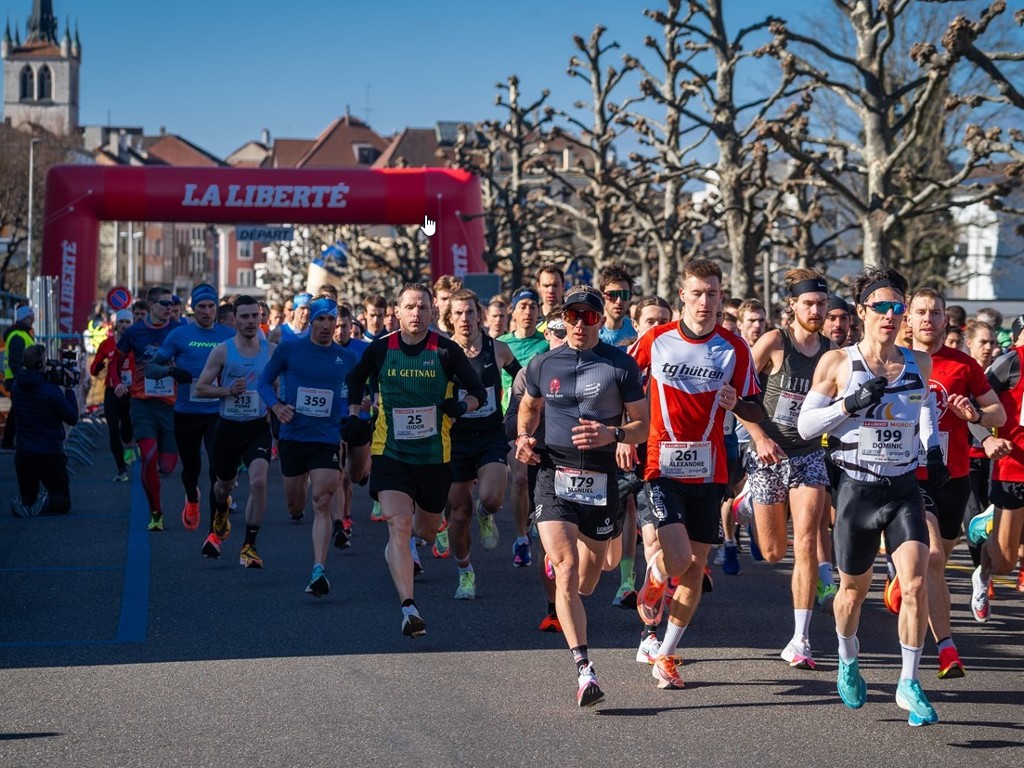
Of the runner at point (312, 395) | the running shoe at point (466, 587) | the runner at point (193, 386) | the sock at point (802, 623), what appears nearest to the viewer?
the sock at point (802, 623)

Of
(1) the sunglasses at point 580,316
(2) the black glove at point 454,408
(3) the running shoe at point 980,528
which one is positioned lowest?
(3) the running shoe at point 980,528

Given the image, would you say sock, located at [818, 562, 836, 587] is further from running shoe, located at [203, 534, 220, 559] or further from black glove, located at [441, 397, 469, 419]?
running shoe, located at [203, 534, 220, 559]

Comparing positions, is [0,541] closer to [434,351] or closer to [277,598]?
[277,598]

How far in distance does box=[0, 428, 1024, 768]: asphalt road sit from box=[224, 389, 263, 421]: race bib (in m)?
1.06

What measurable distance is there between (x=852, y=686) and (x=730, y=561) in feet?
14.9

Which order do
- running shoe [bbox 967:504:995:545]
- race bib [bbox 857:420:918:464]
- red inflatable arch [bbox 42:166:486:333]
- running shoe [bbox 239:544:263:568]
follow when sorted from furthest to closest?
red inflatable arch [bbox 42:166:486:333], running shoe [bbox 239:544:263:568], running shoe [bbox 967:504:995:545], race bib [bbox 857:420:918:464]

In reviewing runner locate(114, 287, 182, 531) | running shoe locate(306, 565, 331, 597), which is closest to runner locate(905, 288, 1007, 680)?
running shoe locate(306, 565, 331, 597)

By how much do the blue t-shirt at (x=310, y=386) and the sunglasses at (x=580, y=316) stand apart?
10.6 ft

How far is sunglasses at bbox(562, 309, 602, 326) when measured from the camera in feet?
24.7

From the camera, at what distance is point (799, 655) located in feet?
26.0

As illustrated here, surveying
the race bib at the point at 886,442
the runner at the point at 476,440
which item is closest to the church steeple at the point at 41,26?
the runner at the point at 476,440

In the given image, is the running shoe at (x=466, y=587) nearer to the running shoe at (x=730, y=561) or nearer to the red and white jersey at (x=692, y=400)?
the running shoe at (x=730, y=561)

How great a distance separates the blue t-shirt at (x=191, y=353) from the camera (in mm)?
12422

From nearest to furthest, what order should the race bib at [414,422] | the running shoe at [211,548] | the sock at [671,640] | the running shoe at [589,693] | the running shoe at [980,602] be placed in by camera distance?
the running shoe at [589,693] → the sock at [671,640] → the race bib at [414,422] → the running shoe at [980,602] → the running shoe at [211,548]
